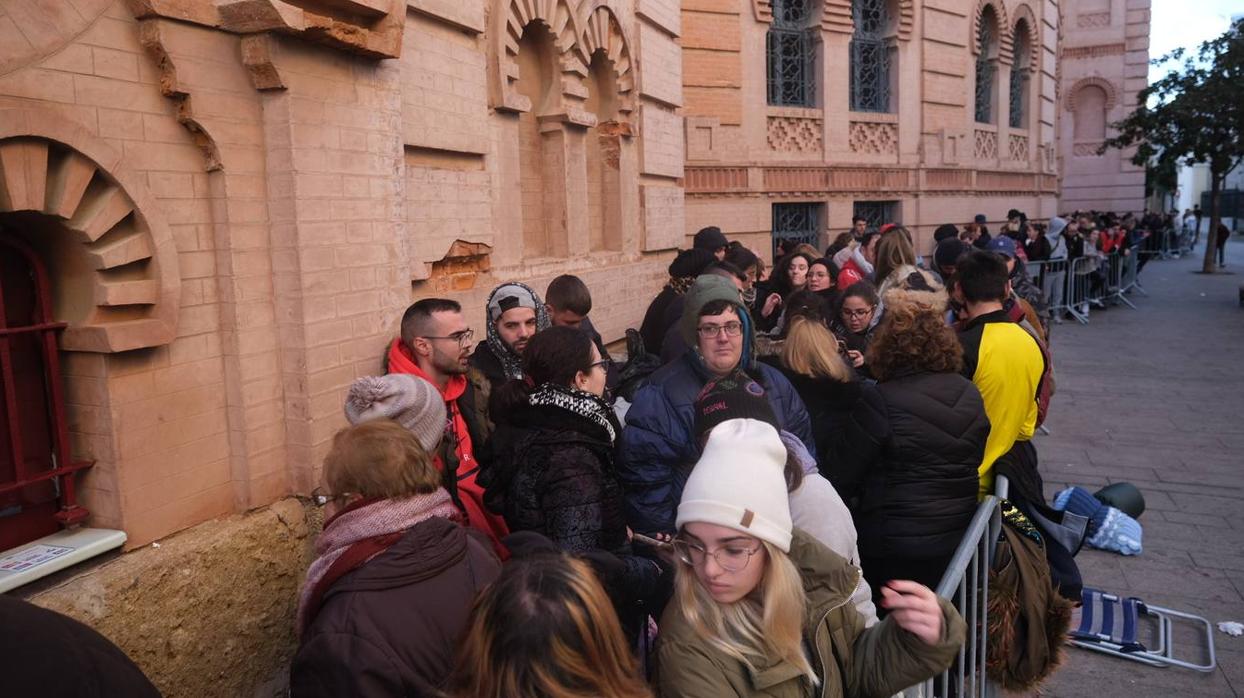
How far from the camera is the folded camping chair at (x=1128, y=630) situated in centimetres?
482

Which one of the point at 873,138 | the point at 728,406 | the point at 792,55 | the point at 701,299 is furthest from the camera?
the point at 873,138

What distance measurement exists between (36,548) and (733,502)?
2.80 meters

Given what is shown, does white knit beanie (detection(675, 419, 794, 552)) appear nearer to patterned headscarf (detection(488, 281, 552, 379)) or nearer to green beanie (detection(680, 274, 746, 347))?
green beanie (detection(680, 274, 746, 347))

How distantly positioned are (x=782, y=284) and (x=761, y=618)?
5.79 metres

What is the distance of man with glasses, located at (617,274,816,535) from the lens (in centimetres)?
349

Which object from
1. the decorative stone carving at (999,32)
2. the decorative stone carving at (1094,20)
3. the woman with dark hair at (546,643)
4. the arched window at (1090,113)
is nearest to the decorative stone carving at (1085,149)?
the arched window at (1090,113)

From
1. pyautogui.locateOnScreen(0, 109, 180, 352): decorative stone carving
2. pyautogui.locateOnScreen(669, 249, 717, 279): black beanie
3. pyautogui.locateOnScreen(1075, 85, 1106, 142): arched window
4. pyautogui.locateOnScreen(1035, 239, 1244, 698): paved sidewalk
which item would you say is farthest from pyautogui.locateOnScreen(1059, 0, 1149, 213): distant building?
pyautogui.locateOnScreen(0, 109, 180, 352): decorative stone carving

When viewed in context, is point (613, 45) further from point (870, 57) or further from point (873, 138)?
point (870, 57)

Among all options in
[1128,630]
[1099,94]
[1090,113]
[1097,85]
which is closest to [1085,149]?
[1090,113]

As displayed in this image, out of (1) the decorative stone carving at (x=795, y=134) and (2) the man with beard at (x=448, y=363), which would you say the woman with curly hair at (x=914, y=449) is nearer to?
(2) the man with beard at (x=448, y=363)

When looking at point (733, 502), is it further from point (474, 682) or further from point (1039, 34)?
point (1039, 34)

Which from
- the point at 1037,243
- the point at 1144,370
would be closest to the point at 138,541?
Result: the point at 1144,370

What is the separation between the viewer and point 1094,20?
3344 cm

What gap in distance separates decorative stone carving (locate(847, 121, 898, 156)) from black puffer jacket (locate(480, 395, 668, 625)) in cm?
1343
